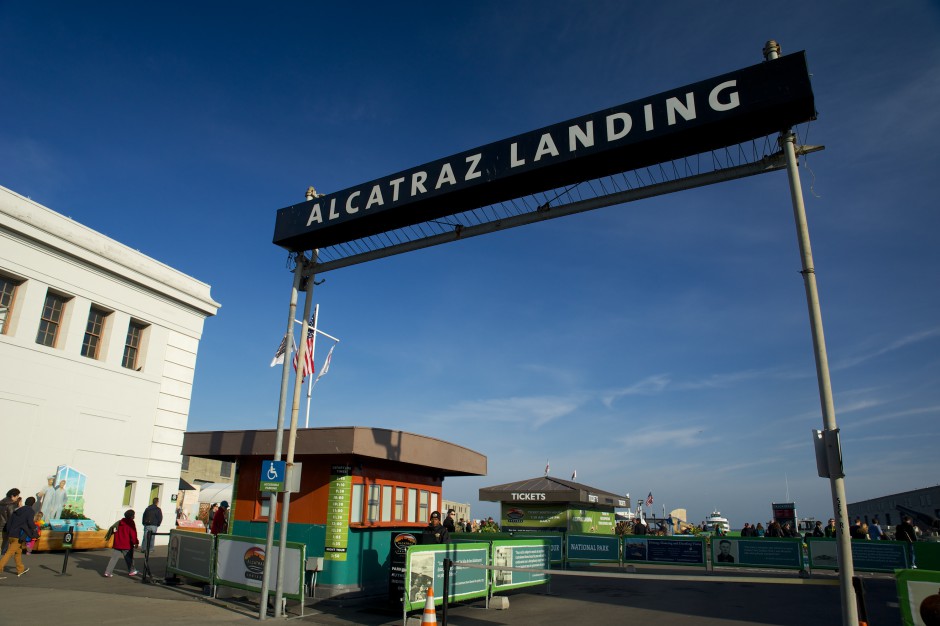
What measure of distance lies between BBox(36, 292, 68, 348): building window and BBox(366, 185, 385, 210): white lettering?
54.8 ft

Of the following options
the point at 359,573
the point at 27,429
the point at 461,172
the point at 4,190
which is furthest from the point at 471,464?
the point at 4,190

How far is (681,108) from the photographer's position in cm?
853

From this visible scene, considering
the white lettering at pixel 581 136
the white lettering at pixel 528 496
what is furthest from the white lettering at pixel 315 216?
the white lettering at pixel 528 496

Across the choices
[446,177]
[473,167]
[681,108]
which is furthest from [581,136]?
[446,177]

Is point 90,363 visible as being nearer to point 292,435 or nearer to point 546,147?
point 292,435

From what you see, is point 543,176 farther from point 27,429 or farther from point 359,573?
point 27,429

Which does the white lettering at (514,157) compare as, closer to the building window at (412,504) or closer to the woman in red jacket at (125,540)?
the building window at (412,504)

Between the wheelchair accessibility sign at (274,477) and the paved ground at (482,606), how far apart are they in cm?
222

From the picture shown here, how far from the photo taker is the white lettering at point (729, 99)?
812cm

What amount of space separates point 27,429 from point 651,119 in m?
22.1

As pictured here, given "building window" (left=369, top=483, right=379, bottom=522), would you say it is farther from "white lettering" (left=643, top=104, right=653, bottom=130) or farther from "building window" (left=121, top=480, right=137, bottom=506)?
"building window" (left=121, top=480, right=137, bottom=506)

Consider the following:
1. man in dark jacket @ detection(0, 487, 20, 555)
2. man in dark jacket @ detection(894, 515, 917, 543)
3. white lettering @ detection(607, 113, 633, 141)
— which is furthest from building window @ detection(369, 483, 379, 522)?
man in dark jacket @ detection(894, 515, 917, 543)

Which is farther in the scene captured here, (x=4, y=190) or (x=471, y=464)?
(x=4, y=190)

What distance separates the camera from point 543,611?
11.6 m
